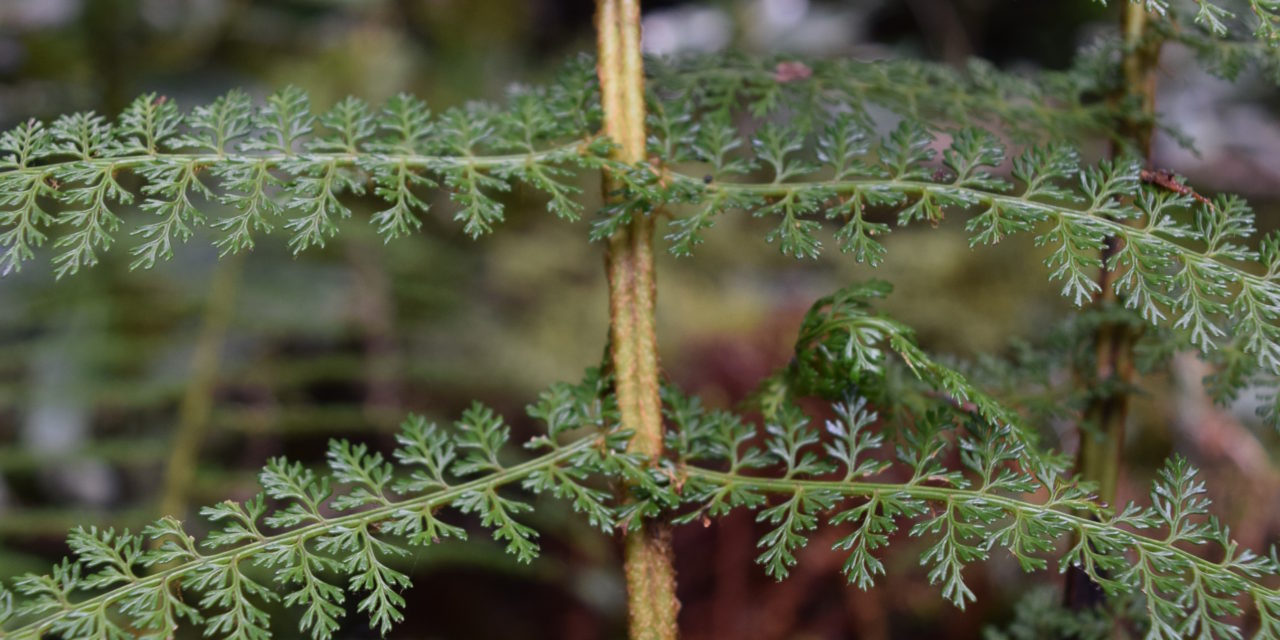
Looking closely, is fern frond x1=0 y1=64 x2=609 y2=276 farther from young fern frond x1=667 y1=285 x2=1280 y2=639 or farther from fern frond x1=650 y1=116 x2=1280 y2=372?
young fern frond x1=667 y1=285 x2=1280 y2=639

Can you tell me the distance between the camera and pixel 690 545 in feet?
6.15

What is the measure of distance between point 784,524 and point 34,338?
64.0 inches

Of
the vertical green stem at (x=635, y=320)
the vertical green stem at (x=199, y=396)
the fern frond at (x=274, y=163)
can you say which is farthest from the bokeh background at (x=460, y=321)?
the fern frond at (x=274, y=163)

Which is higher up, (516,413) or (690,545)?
(516,413)

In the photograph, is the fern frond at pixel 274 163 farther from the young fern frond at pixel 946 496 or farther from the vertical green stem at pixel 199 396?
the vertical green stem at pixel 199 396

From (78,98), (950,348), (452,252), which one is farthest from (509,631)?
(78,98)

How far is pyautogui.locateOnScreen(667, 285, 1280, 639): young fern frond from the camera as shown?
619mm

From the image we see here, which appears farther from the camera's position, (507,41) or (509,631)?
(507,41)

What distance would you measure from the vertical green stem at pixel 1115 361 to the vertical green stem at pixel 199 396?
1164 millimetres

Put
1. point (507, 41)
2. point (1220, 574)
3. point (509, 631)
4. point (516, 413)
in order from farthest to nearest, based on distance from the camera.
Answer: point (507, 41) < point (516, 413) < point (509, 631) < point (1220, 574)

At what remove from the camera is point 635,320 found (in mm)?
750

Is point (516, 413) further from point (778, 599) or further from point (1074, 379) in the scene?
point (1074, 379)

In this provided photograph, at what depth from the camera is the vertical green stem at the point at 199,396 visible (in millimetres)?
1409

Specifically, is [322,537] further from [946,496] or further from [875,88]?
[875,88]
